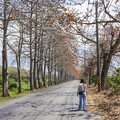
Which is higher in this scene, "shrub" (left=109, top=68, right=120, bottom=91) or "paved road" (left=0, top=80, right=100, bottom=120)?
"shrub" (left=109, top=68, right=120, bottom=91)

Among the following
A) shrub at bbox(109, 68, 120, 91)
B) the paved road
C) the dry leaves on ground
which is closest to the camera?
the paved road

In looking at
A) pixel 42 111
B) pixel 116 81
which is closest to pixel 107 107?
pixel 42 111

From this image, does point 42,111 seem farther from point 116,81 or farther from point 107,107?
→ point 116,81

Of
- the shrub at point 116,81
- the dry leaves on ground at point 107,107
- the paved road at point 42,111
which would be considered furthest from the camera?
the shrub at point 116,81

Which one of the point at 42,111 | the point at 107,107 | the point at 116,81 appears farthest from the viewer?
the point at 116,81

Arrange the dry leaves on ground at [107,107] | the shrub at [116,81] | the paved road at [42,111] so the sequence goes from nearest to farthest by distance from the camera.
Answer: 1. the paved road at [42,111]
2. the dry leaves on ground at [107,107]
3. the shrub at [116,81]

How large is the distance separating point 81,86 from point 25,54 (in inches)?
754

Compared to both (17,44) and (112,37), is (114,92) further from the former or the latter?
(17,44)

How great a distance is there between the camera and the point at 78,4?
7445 millimetres

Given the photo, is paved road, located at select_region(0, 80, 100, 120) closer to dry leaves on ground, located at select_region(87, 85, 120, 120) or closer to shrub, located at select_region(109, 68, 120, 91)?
dry leaves on ground, located at select_region(87, 85, 120, 120)

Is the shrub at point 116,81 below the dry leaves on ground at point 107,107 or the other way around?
the other way around

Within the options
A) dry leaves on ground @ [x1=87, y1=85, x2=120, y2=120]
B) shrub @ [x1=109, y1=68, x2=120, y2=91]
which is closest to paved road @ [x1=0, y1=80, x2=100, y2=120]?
dry leaves on ground @ [x1=87, y1=85, x2=120, y2=120]

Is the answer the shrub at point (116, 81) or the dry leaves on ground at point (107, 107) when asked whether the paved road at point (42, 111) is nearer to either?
the dry leaves on ground at point (107, 107)

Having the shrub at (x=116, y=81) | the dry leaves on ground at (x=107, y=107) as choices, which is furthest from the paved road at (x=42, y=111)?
the shrub at (x=116, y=81)
